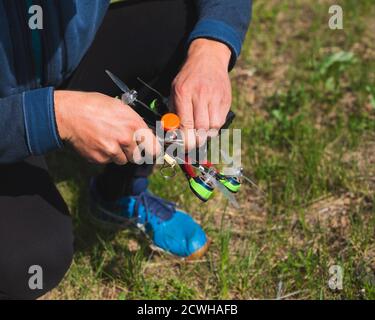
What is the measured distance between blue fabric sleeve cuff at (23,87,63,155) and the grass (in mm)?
715

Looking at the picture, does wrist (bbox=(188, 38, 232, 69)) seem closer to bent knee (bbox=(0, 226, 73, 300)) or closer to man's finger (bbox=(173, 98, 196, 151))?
man's finger (bbox=(173, 98, 196, 151))

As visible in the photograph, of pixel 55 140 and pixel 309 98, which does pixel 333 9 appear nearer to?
pixel 309 98

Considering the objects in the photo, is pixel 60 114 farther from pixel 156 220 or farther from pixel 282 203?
pixel 282 203

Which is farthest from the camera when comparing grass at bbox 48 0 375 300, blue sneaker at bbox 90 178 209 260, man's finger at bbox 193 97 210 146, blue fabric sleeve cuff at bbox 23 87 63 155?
blue sneaker at bbox 90 178 209 260

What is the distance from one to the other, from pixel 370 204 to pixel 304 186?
0.83 ft

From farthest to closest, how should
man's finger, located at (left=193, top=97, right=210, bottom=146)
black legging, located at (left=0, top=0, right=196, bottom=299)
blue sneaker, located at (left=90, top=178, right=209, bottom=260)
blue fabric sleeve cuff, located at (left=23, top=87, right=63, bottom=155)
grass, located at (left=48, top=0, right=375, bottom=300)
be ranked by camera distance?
blue sneaker, located at (left=90, top=178, right=209, bottom=260), grass, located at (left=48, top=0, right=375, bottom=300), black legging, located at (left=0, top=0, right=196, bottom=299), man's finger, located at (left=193, top=97, right=210, bottom=146), blue fabric sleeve cuff, located at (left=23, top=87, right=63, bottom=155)

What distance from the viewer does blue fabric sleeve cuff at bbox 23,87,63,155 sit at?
147 cm

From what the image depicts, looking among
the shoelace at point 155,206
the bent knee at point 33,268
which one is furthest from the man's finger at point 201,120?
the shoelace at point 155,206

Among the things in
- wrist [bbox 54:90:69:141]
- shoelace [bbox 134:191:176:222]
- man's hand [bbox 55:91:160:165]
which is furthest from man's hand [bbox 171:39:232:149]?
shoelace [bbox 134:191:176:222]

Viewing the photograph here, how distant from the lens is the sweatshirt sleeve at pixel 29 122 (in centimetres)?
147

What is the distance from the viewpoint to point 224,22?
5.94 feet

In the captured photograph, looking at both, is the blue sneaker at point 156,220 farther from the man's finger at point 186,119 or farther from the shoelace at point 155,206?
the man's finger at point 186,119
